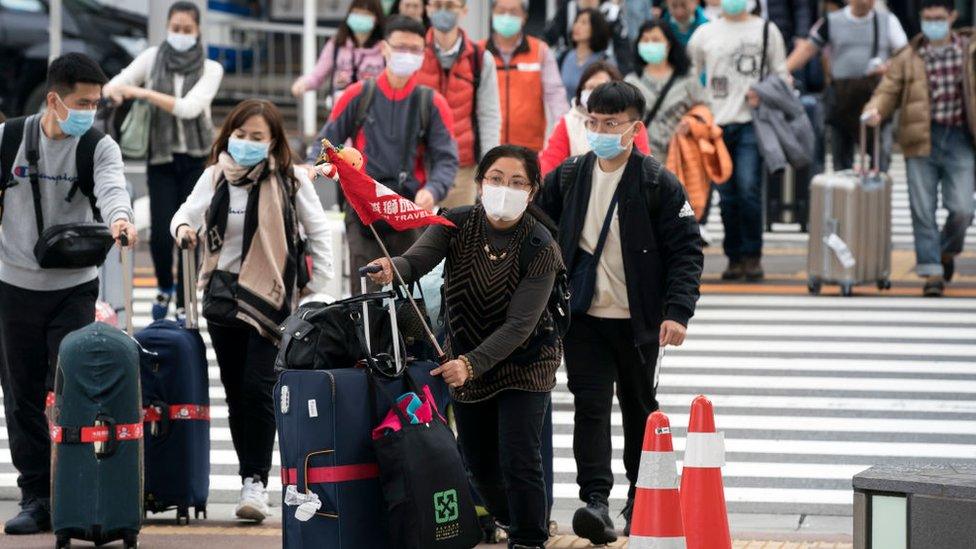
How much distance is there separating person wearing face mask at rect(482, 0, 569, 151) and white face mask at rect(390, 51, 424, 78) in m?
2.46

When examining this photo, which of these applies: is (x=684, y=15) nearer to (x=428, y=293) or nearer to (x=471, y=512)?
(x=428, y=293)

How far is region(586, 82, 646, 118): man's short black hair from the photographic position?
27.0 feet

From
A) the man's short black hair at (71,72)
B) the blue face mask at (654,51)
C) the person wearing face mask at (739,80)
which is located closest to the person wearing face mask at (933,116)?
the person wearing face mask at (739,80)

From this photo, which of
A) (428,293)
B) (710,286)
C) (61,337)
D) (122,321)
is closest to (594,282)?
(428,293)

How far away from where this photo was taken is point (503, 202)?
7.60 metres

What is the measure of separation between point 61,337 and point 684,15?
25.9 ft

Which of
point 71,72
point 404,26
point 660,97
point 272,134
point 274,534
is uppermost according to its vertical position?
point 404,26

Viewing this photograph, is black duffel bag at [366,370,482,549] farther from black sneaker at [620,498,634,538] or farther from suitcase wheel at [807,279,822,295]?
suitcase wheel at [807,279,822,295]

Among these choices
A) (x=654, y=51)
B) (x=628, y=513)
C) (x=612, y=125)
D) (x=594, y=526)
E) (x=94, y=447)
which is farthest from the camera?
(x=654, y=51)

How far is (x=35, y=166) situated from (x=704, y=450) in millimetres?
3138

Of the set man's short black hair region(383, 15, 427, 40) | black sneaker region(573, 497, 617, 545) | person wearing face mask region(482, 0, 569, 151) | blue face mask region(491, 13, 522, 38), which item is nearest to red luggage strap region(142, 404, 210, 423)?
black sneaker region(573, 497, 617, 545)

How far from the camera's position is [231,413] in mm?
8875

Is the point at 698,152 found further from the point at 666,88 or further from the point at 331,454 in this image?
the point at 331,454

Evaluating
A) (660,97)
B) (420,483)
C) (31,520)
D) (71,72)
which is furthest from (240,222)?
(660,97)
